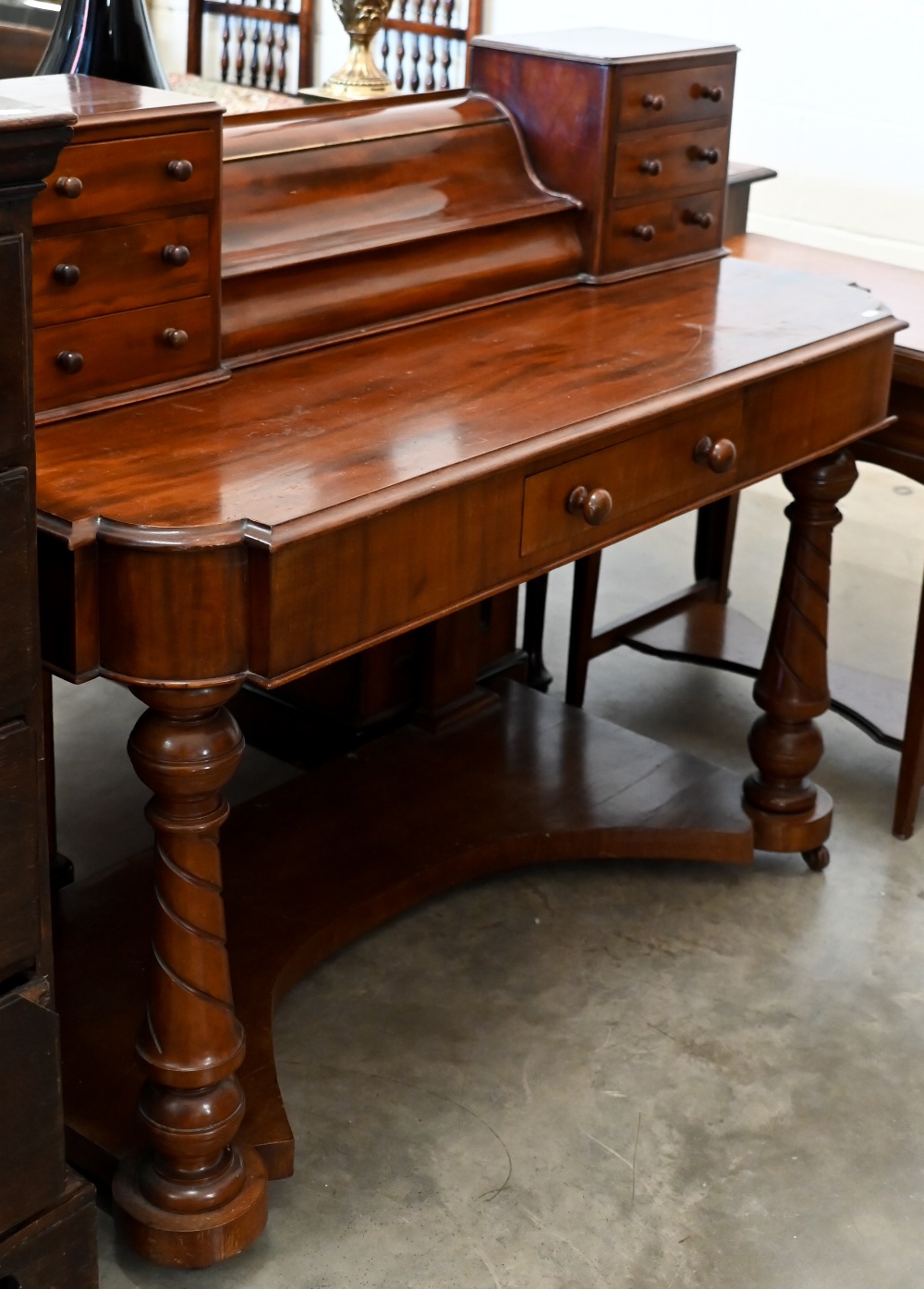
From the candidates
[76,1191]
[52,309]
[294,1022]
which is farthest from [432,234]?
[76,1191]

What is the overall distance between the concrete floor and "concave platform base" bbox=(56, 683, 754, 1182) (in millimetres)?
112

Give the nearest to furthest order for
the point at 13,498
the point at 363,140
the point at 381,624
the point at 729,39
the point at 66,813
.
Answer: the point at 13,498 < the point at 381,624 < the point at 363,140 < the point at 66,813 < the point at 729,39

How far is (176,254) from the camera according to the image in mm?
1912

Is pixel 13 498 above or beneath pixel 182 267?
beneath

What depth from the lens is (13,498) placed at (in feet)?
4.77

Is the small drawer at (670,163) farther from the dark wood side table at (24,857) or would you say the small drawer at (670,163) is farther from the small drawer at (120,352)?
the dark wood side table at (24,857)

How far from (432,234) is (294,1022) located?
121cm

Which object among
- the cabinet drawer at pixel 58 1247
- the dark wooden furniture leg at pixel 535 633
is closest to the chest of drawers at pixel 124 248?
the cabinet drawer at pixel 58 1247

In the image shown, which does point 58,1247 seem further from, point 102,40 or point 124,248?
point 102,40

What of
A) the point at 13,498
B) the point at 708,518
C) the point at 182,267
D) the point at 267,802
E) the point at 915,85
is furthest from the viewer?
the point at 915,85

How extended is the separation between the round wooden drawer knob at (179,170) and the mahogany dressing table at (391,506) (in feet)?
0.05

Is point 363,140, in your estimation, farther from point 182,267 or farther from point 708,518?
point 708,518

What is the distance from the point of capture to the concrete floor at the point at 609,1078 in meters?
2.03

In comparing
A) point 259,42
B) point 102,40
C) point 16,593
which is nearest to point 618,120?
point 102,40
